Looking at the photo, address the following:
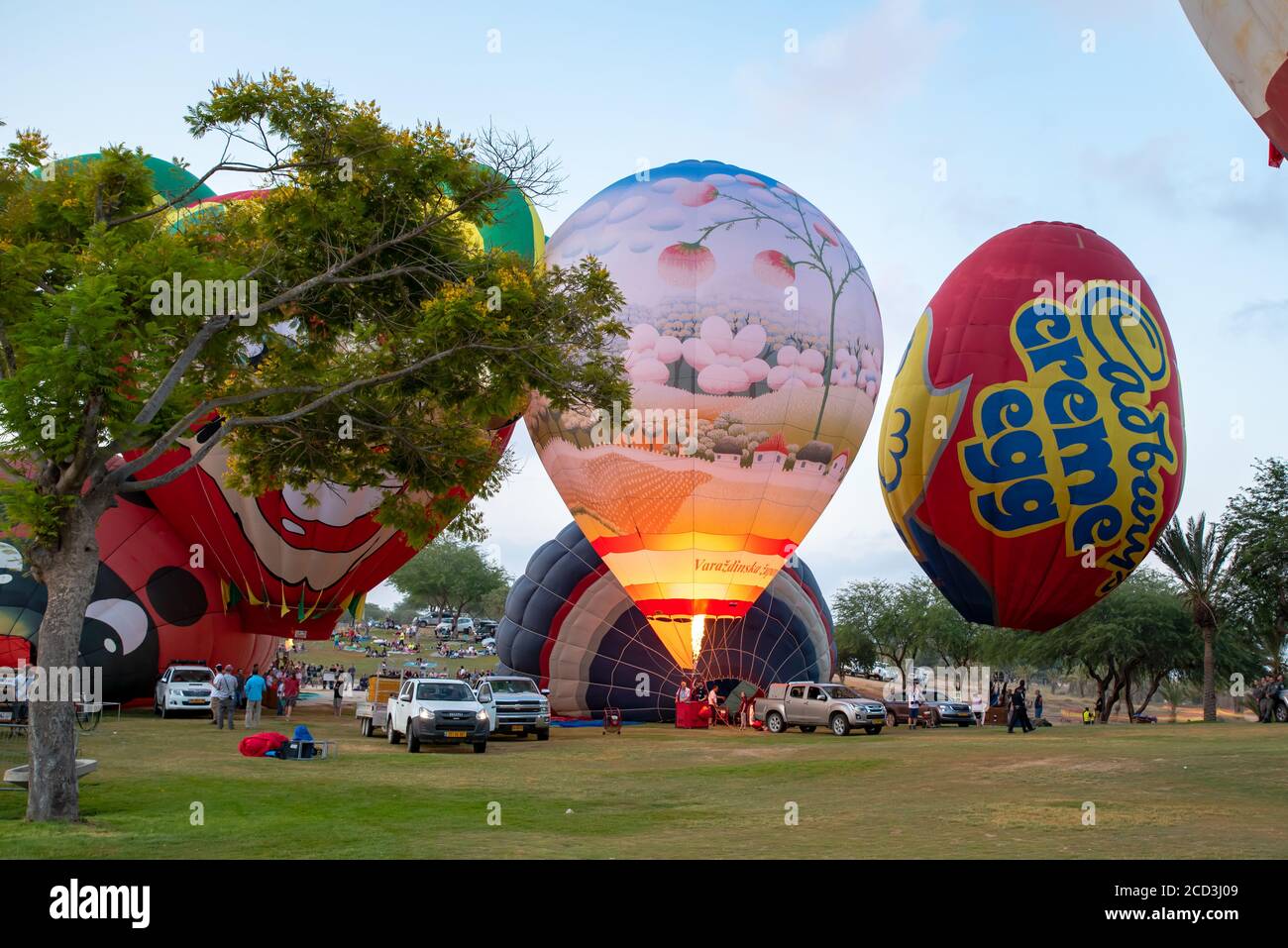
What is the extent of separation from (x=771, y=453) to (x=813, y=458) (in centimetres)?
141

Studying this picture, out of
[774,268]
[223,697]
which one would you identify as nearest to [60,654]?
[223,697]

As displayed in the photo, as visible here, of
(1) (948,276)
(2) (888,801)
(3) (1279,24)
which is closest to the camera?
(3) (1279,24)

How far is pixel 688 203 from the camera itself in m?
Answer: 32.0

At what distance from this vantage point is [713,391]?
100 feet

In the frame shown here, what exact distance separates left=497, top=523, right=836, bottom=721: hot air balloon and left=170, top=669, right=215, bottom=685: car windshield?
960 cm

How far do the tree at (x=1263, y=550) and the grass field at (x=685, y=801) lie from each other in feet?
42.9

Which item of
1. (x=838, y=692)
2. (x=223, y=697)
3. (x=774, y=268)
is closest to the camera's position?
(x=223, y=697)

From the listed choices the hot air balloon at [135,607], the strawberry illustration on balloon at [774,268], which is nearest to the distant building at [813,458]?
the strawberry illustration on balloon at [774,268]

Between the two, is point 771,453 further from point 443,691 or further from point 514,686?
point 443,691

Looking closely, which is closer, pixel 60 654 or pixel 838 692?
pixel 60 654

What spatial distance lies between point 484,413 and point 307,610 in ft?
68.4

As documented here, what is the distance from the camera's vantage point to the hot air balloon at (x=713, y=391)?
30734 mm

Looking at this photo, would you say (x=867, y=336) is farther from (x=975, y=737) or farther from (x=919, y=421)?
(x=975, y=737)
